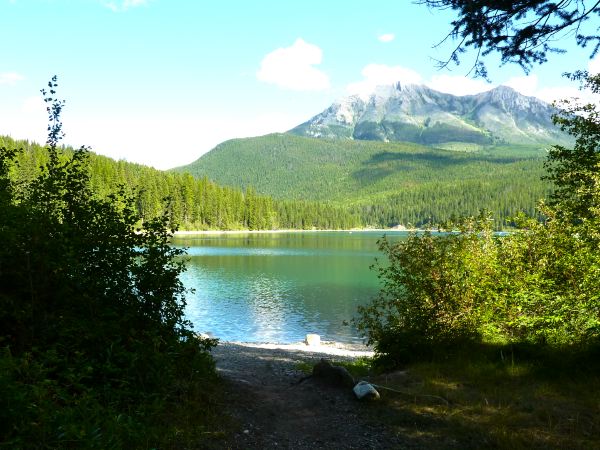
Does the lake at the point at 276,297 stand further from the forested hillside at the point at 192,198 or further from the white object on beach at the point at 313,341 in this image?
the forested hillside at the point at 192,198

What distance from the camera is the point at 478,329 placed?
481 inches

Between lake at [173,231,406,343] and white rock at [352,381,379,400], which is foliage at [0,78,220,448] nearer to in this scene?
white rock at [352,381,379,400]

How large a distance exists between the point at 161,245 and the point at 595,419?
869cm

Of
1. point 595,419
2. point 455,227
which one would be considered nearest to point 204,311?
point 455,227

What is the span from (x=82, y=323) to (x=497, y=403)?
787cm

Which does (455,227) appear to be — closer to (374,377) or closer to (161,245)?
(374,377)

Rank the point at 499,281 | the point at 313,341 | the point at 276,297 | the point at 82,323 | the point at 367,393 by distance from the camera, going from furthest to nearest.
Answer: the point at 276,297 < the point at 313,341 < the point at 499,281 < the point at 367,393 < the point at 82,323

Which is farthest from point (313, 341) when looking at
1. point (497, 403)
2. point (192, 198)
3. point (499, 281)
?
point (192, 198)

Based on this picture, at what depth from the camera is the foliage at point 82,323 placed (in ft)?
17.2

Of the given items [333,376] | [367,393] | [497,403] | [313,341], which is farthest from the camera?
[313,341]

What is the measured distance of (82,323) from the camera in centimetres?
723

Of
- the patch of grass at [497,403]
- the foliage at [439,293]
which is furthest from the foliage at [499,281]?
the patch of grass at [497,403]

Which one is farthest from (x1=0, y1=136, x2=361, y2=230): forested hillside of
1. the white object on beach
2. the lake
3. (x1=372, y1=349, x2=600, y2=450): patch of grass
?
(x1=372, y1=349, x2=600, y2=450): patch of grass

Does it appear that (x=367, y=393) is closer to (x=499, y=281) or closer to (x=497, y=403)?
(x=497, y=403)
